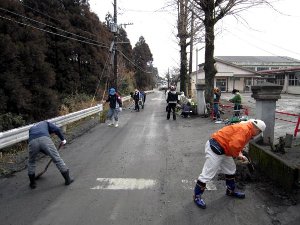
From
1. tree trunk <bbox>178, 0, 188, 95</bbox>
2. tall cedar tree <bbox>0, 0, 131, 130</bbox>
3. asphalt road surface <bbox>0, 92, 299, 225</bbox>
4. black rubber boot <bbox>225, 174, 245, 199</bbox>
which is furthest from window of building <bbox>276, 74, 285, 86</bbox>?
black rubber boot <bbox>225, 174, 245, 199</bbox>

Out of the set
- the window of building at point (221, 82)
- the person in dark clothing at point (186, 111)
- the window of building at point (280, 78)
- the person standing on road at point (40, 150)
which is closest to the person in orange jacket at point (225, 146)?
the person standing on road at point (40, 150)

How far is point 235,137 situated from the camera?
217 inches

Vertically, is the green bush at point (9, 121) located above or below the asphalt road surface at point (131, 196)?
above

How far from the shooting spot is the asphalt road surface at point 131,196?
16.8 feet

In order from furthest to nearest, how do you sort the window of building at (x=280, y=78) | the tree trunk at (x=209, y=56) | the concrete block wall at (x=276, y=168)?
the window of building at (x=280, y=78) → the tree trunk at (x=209, y=56) → the concrete block wall at (x=276, y=168)

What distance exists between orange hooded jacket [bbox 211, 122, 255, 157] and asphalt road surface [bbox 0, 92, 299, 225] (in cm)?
92

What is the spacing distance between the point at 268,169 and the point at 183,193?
6.16 ft

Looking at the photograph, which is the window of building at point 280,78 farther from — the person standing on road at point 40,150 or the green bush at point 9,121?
the person standing on road at point 40,150

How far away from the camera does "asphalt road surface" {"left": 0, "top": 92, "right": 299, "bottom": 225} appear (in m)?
5.12

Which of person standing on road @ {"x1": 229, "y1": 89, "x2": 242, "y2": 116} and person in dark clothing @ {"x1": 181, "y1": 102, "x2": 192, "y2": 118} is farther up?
person standing on road @ {"x1": 229, "y1": 89, "x2": 242, "y2": 116}

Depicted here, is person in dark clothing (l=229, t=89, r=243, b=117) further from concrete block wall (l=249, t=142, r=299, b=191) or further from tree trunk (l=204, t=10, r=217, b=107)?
concrete block wall (l=249, t=142, r=299, b=191)

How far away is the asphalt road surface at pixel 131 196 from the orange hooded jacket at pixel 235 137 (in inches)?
36.1

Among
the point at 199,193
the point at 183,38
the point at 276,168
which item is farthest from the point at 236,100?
the point at 183,38

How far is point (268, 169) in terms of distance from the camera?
688 cm
